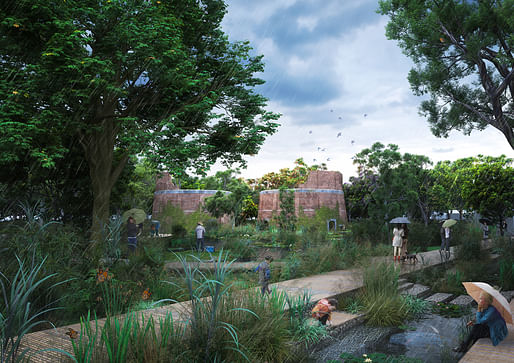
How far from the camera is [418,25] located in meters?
14.0

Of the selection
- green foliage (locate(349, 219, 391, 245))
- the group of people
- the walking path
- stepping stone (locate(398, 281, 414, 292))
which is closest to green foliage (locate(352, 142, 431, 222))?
green foliage (locate(349, 219, 391, 245))

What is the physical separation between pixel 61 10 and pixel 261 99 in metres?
8.62

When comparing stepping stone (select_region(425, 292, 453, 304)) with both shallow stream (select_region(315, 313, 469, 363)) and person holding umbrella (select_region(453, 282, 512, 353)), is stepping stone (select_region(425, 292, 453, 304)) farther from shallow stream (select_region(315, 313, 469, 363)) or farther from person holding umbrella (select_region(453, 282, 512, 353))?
person holding umbrella (select_region(453, 282, 512, 353))

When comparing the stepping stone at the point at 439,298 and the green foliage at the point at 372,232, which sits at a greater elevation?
the green foliage at the point at 372,232

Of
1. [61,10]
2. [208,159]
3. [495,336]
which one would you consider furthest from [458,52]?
[61,10]

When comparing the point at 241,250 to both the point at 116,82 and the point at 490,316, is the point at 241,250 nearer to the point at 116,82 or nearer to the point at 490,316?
the point at 116,82

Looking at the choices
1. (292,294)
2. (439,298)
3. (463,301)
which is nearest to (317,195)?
(439,298)

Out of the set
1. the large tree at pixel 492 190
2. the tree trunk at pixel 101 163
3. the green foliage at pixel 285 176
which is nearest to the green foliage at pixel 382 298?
the tree trunk at pixel 101 163

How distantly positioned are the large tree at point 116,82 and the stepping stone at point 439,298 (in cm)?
896

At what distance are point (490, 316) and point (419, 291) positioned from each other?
4.59m

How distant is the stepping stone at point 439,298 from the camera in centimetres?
895

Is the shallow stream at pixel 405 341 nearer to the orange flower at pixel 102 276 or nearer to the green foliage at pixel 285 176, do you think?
the orange flower at pixel 102 276

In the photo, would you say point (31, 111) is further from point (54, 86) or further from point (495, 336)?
point (495, 336)

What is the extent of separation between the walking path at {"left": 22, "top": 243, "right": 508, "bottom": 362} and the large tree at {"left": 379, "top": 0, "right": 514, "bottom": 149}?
7.55 metres
